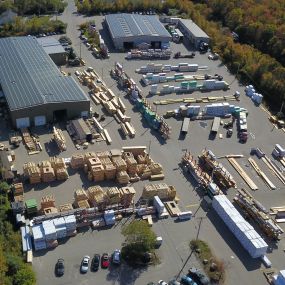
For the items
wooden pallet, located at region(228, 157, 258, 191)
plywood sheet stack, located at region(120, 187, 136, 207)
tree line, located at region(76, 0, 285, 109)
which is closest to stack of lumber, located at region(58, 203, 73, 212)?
plywood sheet stack, located at region(120, 187, 136, 207)

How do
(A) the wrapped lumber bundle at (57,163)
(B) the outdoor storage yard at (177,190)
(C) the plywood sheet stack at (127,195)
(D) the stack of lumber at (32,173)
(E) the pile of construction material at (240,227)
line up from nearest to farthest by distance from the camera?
(B) the outdoor storage yard at (177,190) < (E) the pile of construction material at (240,227) < (C) the plywood sheet stack at (127,195) < (D) the stack of lumber at (32,173) < (A) the wrapped lumber bundle at (57,163)

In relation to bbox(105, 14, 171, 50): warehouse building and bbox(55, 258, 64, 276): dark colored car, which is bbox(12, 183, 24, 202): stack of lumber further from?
bbox(105, 14, 171, 50): warehouse building

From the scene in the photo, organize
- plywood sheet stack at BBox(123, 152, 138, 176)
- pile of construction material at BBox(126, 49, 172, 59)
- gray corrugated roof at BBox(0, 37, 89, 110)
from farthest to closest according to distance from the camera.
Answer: pile of construction material at BBox(126, 49, 172, 59) → gray corrugated roof at BBox(0, 37, 89, 110) → plywood sheet stack at BBox(123, 152, 138, 176)

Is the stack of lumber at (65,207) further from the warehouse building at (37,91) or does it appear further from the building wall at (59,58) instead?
the building wall at (59,58)

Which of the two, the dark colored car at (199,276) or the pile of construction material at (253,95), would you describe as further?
the pile of construction material at (253,95)

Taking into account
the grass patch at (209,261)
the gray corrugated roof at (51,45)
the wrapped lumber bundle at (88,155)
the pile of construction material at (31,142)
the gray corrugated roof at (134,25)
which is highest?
the gray corrugated roof at (134,25)

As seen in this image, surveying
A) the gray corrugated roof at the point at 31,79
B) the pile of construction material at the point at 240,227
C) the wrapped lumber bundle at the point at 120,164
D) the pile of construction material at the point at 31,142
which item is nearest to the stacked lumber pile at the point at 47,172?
the pile of construction material at the point at 31,142

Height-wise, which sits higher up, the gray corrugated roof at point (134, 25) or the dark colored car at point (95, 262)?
the gray corrugated roof at point (134, 25)
